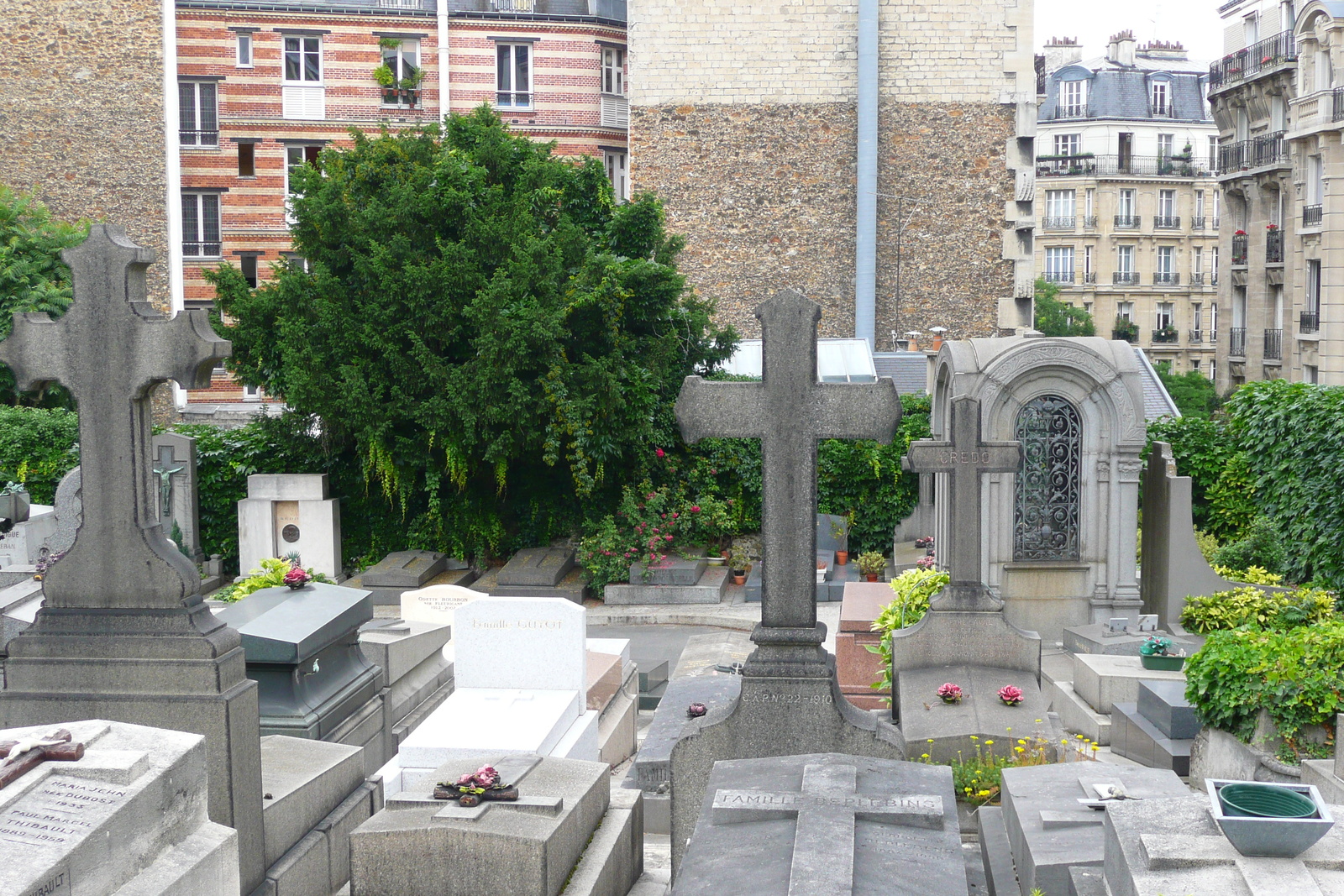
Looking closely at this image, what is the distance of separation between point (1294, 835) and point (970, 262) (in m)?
24.0

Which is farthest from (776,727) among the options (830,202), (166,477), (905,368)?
(830,202)

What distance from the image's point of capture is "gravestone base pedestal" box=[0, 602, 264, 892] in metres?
5.11

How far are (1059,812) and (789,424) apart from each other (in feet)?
6.54

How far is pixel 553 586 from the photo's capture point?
17.8 meters

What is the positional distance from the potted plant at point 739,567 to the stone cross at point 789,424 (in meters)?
12.4


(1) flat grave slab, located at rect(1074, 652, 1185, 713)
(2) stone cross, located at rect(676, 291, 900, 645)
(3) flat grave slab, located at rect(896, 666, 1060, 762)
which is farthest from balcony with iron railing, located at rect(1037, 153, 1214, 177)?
(2) stone cross, located at rect(676, 291, 900, 645)

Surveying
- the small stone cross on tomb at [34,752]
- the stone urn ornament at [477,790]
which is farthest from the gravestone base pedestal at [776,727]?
the small stone cross on tomb at [34,752]

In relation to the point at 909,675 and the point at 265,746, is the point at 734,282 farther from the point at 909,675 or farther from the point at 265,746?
the point at 265,746

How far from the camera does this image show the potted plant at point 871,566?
59.6ft

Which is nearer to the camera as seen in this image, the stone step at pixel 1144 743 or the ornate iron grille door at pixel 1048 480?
the stone step at pixel 1144 743

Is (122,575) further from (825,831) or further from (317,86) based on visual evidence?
(317,86)

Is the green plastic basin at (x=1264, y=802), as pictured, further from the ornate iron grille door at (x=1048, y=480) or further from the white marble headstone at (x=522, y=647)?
the ornate iron grille door at (x=1048, y=480)

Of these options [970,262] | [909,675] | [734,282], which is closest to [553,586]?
[909,675]

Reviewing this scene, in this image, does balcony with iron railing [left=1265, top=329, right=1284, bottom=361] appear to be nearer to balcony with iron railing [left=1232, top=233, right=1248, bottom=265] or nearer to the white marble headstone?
balcony with iron railing [left=1232, top=233, right=1248, bottom=265]
